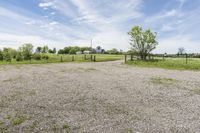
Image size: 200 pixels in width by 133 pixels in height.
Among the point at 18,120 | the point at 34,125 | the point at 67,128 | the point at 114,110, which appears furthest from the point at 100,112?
the point at 18,120

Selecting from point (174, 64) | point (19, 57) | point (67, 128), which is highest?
point (19, 57)

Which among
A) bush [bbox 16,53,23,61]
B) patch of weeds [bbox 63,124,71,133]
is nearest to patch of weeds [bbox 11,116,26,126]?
patch of weeds [bbox 63,124,71,133]

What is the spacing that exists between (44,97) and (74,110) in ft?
6.04

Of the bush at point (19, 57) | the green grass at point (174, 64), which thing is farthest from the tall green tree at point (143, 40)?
the bush at point (19, 57)

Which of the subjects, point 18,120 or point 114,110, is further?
point 114,110

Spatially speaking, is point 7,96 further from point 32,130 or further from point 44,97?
point 32,130

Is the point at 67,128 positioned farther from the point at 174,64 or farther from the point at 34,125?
the point at 174,64

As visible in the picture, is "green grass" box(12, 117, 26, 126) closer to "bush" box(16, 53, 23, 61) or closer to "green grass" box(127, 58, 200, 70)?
"green grass" box(127, 58, 200, 70)

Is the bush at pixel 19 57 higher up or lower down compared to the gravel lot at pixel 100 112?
higher up

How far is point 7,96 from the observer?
6332mm

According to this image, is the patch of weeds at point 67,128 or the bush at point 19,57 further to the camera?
the bush at point 19,57

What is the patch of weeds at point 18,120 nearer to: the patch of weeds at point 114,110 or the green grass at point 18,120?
the green grass at point 18,120

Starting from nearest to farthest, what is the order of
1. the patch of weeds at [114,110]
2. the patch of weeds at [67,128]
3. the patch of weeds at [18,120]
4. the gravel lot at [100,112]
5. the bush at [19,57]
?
1. the patch of weeds at [67,128]
2. the gravel lot at [100,112]
3. the patch of weeds at [18,120]
4. the patch of weeds at [114,110]
5. the bush at [19,57]

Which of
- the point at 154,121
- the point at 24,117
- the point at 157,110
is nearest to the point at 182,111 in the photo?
the point at 157,110
